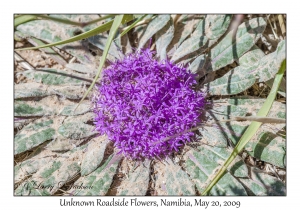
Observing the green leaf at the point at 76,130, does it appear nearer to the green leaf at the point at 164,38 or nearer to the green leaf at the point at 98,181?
the green leaf at the point at 98,181

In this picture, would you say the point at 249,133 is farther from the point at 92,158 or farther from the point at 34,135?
the point at 34,135

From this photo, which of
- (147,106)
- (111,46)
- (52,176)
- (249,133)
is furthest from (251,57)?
(52,176)

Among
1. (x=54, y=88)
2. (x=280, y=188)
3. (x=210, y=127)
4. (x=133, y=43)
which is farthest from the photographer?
(x=133, y=43)

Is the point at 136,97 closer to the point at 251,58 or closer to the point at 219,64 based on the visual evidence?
the point at 219,64

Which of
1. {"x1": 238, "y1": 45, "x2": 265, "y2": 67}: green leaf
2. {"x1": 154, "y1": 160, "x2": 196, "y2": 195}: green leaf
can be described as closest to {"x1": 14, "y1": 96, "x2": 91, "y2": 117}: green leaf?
{"x1": 154, "y1": 160, "x2": 196, "y2": 195}: green leaf

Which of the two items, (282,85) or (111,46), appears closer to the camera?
(282,85)

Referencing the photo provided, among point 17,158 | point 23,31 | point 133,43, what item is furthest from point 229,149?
point 23,31

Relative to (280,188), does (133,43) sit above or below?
above
